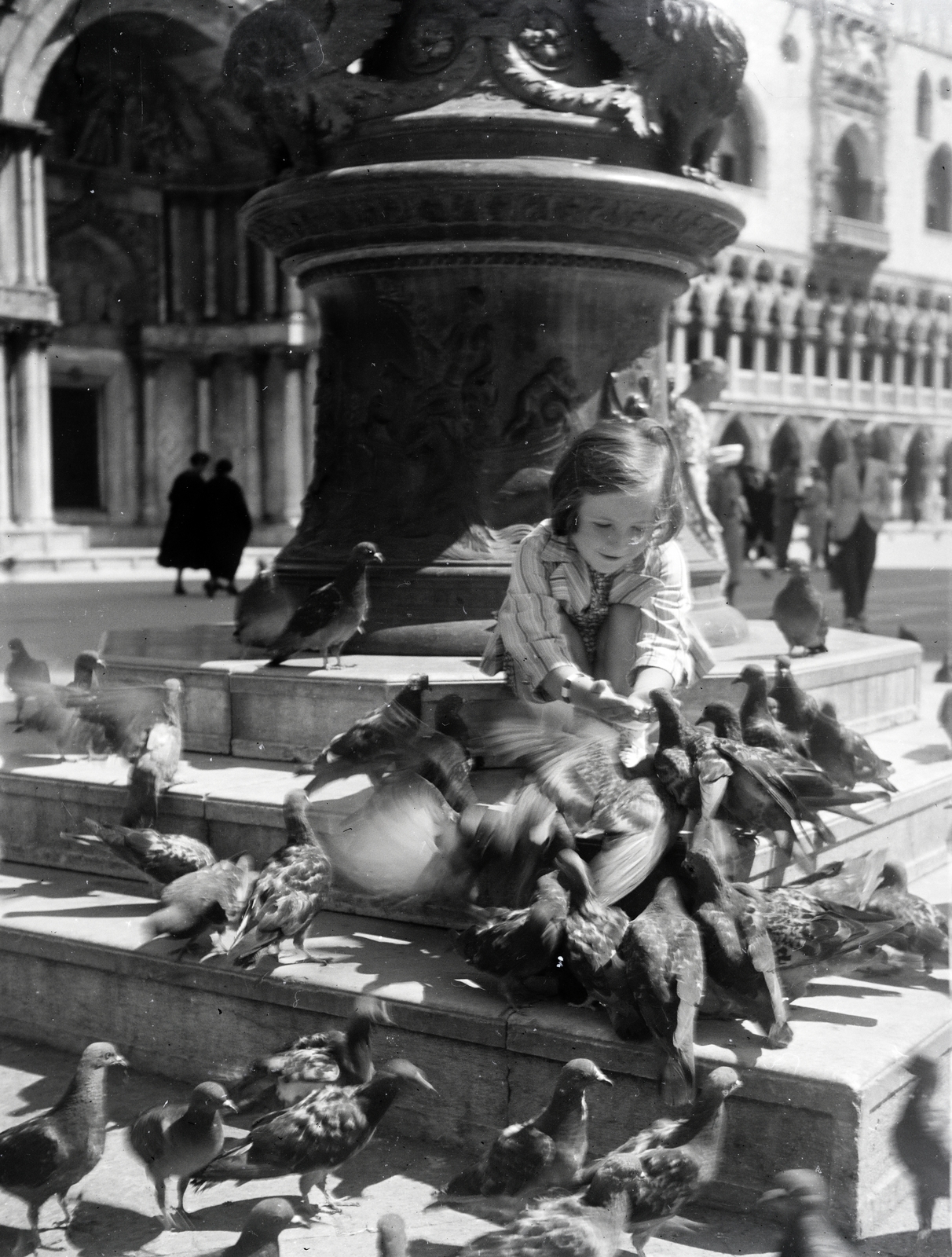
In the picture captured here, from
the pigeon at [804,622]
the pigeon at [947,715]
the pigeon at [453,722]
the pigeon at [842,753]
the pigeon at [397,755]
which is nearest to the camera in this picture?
the pigeon at [397,755]

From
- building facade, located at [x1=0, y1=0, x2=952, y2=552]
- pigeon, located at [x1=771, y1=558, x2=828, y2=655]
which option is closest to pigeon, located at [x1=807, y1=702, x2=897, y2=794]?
pigeon, located at [x1=771, y1=558, x2=828, y2=655]

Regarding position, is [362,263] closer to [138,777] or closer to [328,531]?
[328,531]

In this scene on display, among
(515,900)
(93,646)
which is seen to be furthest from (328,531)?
(93,646)

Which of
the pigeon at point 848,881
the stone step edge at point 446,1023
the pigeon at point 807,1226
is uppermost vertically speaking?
the pigeon at point 848,881

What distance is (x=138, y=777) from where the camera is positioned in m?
5.07

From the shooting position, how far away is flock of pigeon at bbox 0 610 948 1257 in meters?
3.26

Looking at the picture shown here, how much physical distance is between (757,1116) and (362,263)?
4071 millimetres

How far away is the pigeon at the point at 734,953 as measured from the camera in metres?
3.58

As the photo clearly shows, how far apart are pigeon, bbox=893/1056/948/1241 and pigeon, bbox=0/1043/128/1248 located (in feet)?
5.79

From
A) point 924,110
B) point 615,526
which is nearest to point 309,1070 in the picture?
point 615,526

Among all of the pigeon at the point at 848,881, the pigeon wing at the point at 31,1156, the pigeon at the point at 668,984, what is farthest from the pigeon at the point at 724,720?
the pigeon wing at the point at 31,1156

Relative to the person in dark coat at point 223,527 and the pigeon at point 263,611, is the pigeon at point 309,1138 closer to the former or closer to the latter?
the pigeon at point 263,611

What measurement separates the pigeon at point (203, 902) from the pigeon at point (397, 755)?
50 centimetres

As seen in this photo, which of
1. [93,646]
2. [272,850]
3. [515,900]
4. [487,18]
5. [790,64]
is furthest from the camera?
[790,64]
